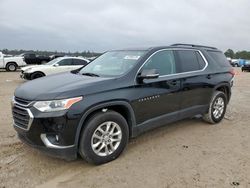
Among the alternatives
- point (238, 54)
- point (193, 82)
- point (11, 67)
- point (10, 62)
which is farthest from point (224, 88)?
point (238, 54)

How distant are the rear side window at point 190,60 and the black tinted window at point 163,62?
26cm

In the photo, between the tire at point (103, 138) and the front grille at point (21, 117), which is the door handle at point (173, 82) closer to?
the tire at point (103, 138)

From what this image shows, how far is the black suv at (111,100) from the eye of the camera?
3.47 metres

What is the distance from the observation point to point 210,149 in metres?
4.49

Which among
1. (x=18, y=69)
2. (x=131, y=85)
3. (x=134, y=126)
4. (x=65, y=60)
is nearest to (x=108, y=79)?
(x=131, y=85)

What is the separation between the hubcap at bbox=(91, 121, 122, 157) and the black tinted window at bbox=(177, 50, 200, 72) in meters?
1.95

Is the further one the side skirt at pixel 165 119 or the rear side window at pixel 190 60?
the rear side window at pixel 190 60

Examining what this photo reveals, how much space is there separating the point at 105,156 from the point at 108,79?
1.14 meters

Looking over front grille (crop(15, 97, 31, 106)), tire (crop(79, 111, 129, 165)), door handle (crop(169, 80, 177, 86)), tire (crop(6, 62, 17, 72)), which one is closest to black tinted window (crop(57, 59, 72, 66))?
tire (crop(6, 62, 17, 72))

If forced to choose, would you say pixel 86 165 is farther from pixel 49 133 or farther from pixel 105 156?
pixel 49 133

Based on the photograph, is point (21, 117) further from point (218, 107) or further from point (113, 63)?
point (218, 107)

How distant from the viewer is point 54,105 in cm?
343

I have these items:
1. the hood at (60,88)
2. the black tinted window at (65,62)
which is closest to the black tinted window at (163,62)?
the hood at (60,88)

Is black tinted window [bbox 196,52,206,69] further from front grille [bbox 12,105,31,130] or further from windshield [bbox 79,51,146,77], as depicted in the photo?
front grille [bbox 12,105,31,130]
